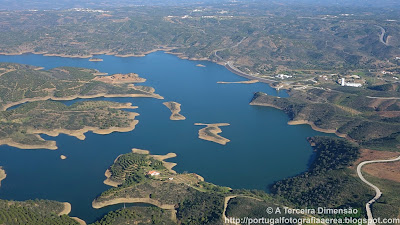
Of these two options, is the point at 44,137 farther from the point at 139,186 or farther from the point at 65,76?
the point at 65,76

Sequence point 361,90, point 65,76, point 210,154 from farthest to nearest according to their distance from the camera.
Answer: point 65,76
point 361,90
point 210,154

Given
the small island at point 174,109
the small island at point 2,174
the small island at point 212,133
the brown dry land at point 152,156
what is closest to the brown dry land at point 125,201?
the brown dry land at point 152,156

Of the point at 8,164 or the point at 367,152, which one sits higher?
the point at 367,152

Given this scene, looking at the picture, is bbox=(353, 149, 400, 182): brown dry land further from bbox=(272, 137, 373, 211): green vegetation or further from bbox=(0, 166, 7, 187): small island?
bbox=(0, 166, 7, 187): small island

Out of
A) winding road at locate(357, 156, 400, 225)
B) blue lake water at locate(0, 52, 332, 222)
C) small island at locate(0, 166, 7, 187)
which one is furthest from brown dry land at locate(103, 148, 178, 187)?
winding road at locate(357, 156, 400, 225)

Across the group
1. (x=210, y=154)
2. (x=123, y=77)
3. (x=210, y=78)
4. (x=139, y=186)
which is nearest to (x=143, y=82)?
(x=123, y=77)
